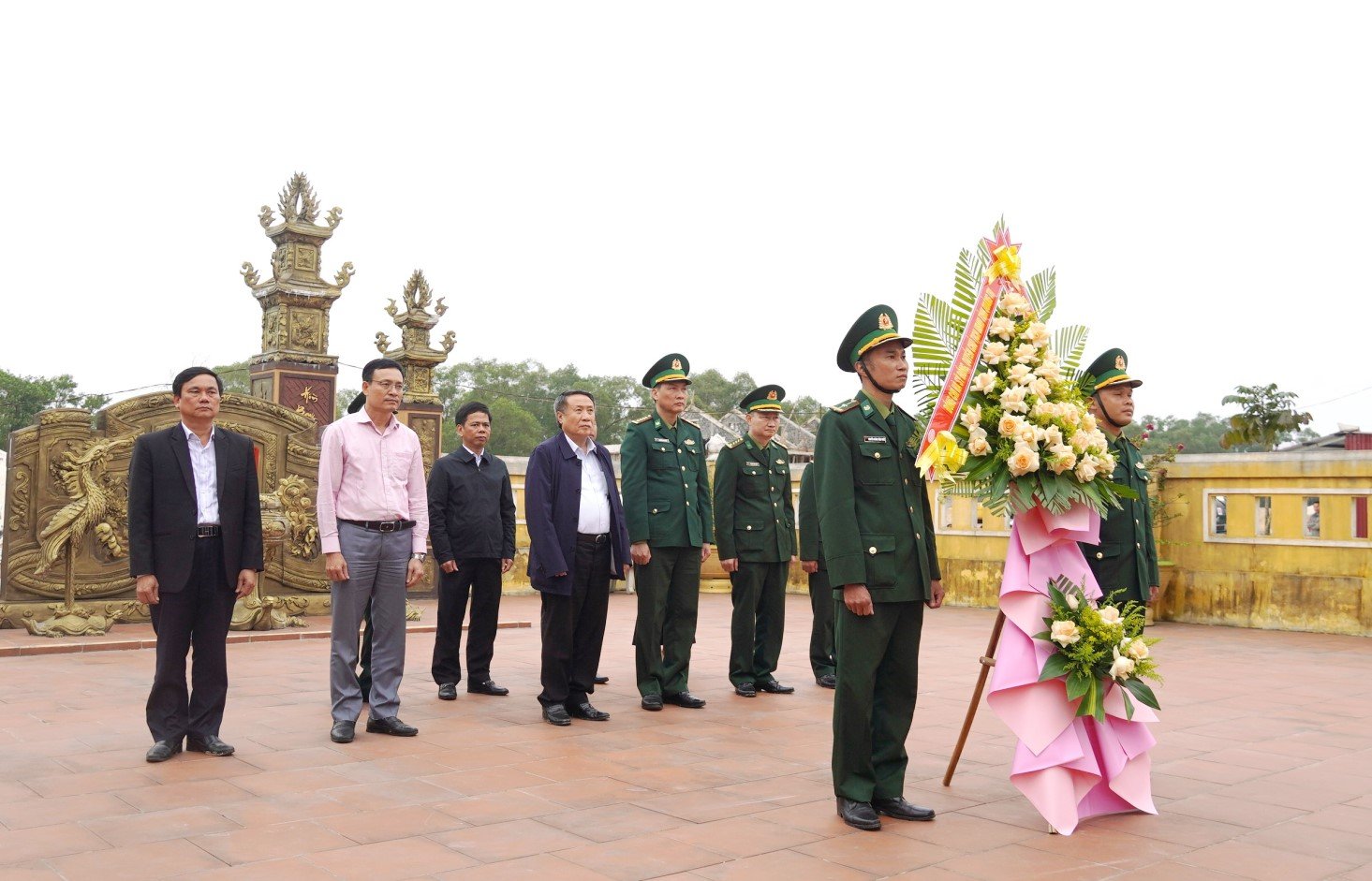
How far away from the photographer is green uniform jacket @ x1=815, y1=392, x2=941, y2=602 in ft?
14.4

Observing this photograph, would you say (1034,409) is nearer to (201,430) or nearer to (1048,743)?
(1048,743)

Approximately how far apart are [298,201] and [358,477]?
1033cm

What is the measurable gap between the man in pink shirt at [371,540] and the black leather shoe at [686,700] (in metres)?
1.60

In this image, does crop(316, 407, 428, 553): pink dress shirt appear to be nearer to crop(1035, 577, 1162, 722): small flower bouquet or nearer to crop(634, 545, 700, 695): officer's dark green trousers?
crop(634, 545, 700, 695): officer's dark green trousers

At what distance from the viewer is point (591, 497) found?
644 cm

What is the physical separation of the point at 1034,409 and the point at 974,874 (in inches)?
69.4

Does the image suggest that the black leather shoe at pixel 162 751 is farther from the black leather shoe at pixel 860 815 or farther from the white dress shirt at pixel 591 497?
the black leather shoe at pixel 860 815

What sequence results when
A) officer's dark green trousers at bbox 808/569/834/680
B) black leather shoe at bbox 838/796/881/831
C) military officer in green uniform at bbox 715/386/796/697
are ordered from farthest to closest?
1. officer's dark green trousers at bbox 808/569/834/680
2. military officer in green uniform at bbox 715/386/796/697
3. black leather shoe at bbox 838/796/881/831

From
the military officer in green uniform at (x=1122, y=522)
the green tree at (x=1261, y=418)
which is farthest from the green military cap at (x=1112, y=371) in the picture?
the green tree at (x=1261, y=418)

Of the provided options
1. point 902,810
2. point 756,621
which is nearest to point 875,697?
point 902,810

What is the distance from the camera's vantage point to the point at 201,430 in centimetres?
540

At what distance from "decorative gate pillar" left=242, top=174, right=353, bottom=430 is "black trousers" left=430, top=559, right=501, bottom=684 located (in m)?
7.56

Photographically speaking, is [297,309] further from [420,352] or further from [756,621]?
[756,621]

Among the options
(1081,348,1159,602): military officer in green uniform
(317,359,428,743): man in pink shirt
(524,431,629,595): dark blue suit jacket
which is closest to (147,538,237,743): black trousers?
(317,359,428,743): man in pink shirt
